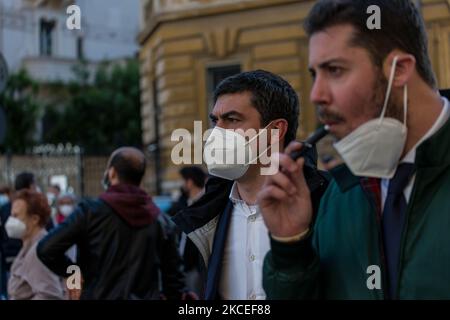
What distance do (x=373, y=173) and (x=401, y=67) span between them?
0.27 m

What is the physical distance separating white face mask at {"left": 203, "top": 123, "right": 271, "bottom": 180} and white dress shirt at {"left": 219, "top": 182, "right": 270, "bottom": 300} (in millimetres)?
174

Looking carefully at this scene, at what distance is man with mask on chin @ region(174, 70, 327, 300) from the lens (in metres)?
3.28

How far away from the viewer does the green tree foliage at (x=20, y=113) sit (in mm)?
34250

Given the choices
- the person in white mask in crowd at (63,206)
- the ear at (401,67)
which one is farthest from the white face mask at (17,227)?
the person in white mask in crowd at (63,206)

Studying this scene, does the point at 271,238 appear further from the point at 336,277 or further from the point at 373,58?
the point at 373,58

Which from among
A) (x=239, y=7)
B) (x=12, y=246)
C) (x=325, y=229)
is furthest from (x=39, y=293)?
(x=239, y=7)

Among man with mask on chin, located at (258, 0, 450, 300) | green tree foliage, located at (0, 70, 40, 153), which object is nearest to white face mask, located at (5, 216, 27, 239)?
man with mask on chin, located at (258, 0, 450, 300)

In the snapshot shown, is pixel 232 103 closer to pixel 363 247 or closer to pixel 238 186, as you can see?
pixel 238 186

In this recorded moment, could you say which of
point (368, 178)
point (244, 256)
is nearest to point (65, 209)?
point (244, 256)

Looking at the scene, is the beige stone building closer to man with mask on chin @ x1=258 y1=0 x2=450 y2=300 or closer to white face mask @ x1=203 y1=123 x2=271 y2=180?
white face mask @ x1=203 y1=123 x2=271 y2=180

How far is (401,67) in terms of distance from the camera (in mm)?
2076

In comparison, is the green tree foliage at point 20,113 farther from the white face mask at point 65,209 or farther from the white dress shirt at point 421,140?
the white dress shirt at point 421,140
